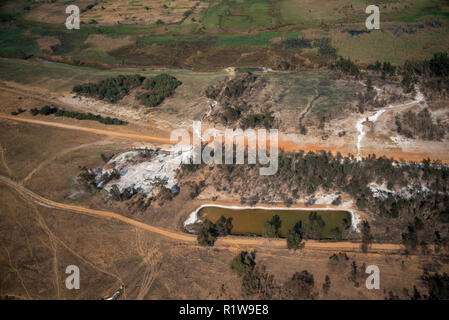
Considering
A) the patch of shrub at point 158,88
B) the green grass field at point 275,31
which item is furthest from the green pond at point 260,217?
the green grass field at point 275,31

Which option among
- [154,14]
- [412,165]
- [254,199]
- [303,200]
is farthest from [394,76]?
[154,14]

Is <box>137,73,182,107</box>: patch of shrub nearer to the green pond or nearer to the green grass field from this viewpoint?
the green grass field

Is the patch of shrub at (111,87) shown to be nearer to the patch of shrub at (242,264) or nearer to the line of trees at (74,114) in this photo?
the line of trees at (74,114)

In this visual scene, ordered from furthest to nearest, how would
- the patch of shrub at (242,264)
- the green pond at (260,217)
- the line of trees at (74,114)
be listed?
the line of trees at (74,114) < the green pond at (260,217) < the patch of shrub at (242,264)

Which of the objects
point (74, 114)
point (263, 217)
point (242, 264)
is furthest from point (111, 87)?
point (242, 264)

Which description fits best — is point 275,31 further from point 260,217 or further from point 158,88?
point 260,217

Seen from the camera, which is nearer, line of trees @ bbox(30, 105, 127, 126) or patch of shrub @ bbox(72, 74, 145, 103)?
line of trees @ bbox(30, 105, 127, 126)

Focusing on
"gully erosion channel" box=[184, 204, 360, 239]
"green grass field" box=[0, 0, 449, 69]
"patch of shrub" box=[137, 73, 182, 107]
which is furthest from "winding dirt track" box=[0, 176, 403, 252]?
"green grass field" box=[0, 0, 449, 69]

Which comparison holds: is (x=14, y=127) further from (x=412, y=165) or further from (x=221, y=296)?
(x=412, y=165)
